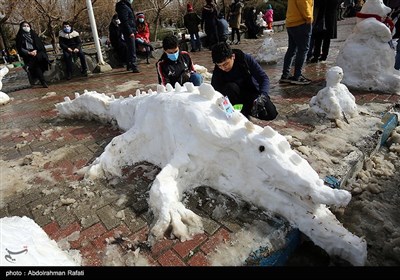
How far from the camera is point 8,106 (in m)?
6.40

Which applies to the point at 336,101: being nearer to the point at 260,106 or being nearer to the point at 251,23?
the point at 260,106

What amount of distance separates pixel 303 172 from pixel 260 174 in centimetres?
31

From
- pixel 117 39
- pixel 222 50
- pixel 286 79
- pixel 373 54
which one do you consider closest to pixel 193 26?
pixel 117 39

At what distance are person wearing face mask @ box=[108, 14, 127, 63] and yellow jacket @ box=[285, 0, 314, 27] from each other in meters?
5.22

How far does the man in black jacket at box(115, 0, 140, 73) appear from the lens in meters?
7.79

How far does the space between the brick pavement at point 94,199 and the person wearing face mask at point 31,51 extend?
2806 mm

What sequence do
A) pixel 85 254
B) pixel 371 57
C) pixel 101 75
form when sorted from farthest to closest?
pixel 101 75
pixel 371 57
pixel 85 254

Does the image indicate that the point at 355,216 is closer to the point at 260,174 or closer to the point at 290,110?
the point at 260,174

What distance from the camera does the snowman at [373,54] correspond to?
490 centimetres

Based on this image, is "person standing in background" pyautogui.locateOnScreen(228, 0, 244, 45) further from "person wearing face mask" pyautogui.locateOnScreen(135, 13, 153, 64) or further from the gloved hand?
the gloved hand

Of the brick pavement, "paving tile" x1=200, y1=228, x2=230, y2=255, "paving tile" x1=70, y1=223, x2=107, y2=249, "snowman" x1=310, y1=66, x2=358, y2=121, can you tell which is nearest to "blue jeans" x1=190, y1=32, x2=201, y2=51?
the brick pavement

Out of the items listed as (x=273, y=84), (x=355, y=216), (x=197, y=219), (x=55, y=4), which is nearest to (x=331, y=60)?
(x=273, y=84)

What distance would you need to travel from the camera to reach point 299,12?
546 centimetres

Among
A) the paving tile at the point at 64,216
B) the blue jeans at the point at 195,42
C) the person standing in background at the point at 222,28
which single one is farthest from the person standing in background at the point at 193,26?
the paving tile at the point at 64,216
